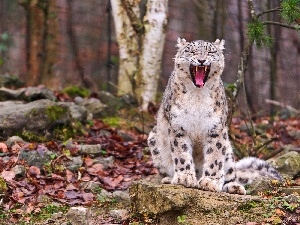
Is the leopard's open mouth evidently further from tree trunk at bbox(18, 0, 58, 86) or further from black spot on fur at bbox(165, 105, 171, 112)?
tree trunk at bbox(18, 0, 58, 86)

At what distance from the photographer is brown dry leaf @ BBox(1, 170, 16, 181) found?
7.52 m

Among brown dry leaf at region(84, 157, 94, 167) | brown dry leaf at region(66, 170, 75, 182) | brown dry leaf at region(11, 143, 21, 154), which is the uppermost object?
brown dry leaf at region(11, 143, 21, 154)

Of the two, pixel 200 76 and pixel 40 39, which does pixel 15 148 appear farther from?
pixel 40 39

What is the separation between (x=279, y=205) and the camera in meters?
6.30

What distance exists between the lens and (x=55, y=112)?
30.8ft

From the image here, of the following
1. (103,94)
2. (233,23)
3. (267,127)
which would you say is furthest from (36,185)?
(233,23)

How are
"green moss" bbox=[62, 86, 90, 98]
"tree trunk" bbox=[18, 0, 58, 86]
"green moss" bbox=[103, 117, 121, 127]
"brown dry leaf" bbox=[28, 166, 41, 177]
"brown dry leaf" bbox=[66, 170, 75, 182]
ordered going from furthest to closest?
"tree trunk" bbox=[18, 0, 58, 86]
"green moss" bbox=[62, 86, 90, 98]
"green moss" bbox=[103, 117, 121, 127]
"brown dry leaf" bbox=[66, 170, 75, 182]
"brown dry leaf" bbox=[28, 166, 41, 177]

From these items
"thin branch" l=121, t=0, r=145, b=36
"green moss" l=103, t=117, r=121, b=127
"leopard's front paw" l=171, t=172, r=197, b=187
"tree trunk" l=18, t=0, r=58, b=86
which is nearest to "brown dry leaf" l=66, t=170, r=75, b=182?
"leopard's front paw" l=171, t=172, r=197, b=187

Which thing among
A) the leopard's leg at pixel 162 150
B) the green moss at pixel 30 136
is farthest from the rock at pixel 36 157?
the leopard's leg at pixel 162 150

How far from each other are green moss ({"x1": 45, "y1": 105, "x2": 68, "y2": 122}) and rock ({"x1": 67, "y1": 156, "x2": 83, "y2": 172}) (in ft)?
3.15

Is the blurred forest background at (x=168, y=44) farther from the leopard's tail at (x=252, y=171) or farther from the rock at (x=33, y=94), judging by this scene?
the leopard's tail at (x=252, y=171)

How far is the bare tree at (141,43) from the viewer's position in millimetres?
11273

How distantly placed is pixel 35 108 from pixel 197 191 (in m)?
3.49

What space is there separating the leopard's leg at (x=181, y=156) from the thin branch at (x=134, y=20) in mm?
4885
